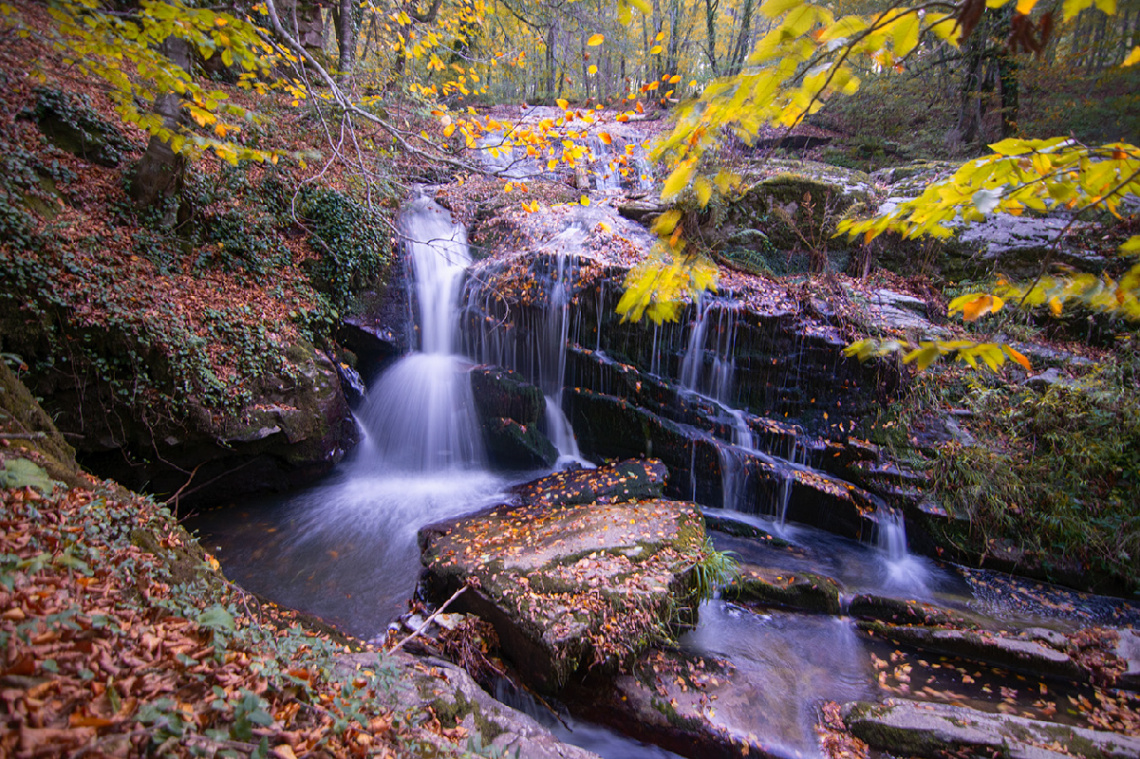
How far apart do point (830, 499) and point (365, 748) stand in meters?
6.75

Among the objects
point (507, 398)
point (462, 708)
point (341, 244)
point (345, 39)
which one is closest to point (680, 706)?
point (462, 708)

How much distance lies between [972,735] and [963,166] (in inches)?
163

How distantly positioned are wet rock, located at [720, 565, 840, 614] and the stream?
4.2 inches

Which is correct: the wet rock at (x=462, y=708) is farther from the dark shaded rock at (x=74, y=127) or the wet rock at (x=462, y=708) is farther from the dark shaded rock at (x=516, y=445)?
the dark shaded rock at (x=74, y=127)

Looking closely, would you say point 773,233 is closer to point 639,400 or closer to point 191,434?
point 639,400

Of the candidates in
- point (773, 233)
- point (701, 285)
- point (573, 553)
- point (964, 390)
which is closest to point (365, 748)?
point (701, 285)

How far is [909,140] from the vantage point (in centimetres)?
1270

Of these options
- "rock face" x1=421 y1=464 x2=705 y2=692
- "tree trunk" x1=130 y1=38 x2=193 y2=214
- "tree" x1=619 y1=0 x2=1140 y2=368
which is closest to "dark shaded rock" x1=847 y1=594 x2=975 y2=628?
"rock face" x1=421 y1=464 x2=705 y2=692

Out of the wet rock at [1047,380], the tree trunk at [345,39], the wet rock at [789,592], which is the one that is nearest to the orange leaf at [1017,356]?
the wet rock at [789,592]

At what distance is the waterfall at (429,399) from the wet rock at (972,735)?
6135 millimetres

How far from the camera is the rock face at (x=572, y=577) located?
3.77m

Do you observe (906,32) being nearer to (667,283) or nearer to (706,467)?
(667,283)

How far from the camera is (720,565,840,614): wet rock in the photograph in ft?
16.5

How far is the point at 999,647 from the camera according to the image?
4410 mm
